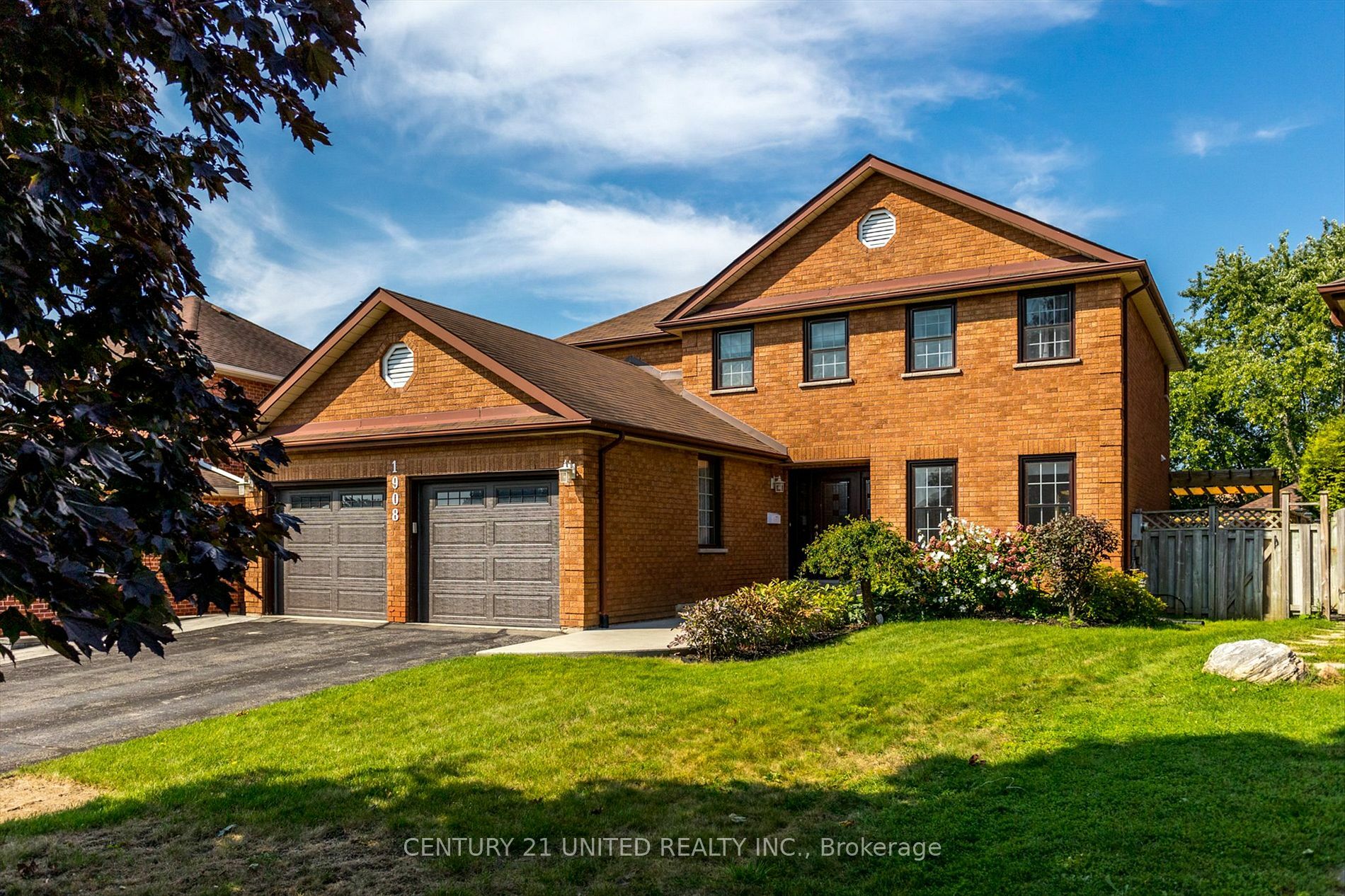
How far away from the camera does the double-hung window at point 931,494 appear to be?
17.8m

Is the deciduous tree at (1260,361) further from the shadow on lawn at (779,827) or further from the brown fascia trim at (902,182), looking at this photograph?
the shadow on lawn at (779,827)

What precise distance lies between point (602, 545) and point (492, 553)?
1984 mm

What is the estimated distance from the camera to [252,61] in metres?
4.39

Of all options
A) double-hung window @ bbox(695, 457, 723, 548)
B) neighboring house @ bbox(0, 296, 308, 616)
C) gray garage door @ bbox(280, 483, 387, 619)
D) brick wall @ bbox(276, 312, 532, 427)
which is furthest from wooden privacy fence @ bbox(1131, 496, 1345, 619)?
neighboring house @ bbox(0, 296, 308, 616)

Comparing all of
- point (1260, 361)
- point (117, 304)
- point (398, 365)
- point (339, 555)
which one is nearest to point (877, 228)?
point (398, 365)

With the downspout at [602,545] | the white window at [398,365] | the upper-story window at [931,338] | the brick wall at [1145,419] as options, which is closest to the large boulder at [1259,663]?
the brick wall at [1145,419]

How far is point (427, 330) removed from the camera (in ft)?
53.4

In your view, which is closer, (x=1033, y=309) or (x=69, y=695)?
(x=69, y=695)

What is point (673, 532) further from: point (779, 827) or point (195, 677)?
point (779, 827)

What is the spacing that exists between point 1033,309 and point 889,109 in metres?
5.23

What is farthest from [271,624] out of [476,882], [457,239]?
[476,882]

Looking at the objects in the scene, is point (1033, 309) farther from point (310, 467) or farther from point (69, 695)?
point (69, 695)

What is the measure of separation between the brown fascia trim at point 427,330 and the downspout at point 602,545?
3.09ft

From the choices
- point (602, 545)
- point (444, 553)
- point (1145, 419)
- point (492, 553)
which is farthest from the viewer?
point (1145, 419)
